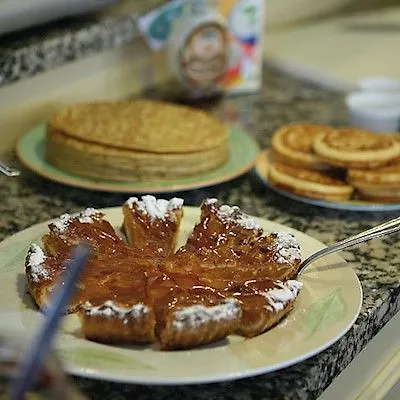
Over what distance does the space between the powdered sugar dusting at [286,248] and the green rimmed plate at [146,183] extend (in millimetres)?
246

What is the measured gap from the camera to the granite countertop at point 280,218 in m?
0.70

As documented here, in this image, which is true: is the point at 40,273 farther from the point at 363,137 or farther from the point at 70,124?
the point at 363,137

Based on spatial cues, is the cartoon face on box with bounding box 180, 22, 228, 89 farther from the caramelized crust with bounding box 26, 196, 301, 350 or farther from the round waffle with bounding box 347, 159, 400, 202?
the caramelized crust with bounding box 26, 196, 301, 350

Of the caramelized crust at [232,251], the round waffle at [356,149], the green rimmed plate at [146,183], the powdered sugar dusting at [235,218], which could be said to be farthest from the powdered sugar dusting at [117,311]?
the round waffle at [356,149]

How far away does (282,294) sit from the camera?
736mm

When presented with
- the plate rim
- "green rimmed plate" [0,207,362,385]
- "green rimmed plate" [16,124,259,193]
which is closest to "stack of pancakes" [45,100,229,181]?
"green rimmed plate" [16,124,259,193]

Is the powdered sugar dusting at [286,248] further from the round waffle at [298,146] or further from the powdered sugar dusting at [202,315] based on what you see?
the round waffle at [298,146]

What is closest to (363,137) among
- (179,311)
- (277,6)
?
(179,311)

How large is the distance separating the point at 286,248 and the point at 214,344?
5.8 inches

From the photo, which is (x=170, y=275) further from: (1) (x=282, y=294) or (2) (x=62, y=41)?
(2) (x=62, y=41)

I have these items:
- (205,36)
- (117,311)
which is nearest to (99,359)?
(117,311)

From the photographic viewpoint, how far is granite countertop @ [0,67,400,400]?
0.70 m

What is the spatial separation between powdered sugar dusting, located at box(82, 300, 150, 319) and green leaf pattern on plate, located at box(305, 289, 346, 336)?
0.15m

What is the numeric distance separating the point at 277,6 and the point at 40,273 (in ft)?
4.04
